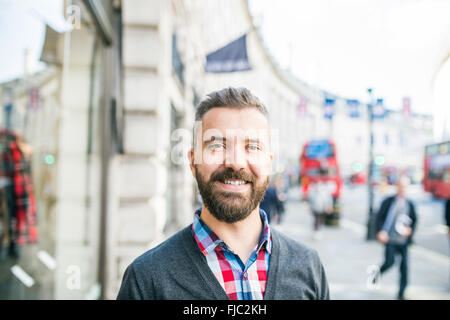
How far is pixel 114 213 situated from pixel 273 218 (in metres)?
4.51

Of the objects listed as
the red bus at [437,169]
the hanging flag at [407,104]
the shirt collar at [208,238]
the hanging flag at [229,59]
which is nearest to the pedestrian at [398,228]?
the hanging flag at [407,104]

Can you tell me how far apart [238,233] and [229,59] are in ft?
10.6

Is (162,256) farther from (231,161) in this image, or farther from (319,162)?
(319,162)

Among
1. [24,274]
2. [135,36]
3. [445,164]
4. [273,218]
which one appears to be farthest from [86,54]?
[445,164]

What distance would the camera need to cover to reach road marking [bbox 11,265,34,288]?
249 centimetres

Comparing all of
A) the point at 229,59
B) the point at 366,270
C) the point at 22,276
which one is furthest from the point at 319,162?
the point at 22,276

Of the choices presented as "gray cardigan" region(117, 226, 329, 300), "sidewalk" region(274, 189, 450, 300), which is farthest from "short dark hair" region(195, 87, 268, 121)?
"sidewalk" region(274, 189, 450, 300)

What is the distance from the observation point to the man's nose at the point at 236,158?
1.10 meters

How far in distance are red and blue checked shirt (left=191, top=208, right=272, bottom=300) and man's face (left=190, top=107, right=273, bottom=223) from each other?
0.39ft

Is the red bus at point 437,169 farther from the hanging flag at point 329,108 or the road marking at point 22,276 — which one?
the road marking at point 22,276

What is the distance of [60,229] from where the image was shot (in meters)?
3.19

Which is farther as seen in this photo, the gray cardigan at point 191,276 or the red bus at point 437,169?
the red bus at point 437,169

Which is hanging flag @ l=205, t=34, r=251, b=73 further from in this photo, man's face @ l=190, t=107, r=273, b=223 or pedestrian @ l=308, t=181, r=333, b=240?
pedestrian @ l=308, t=181, r=333, b=240
